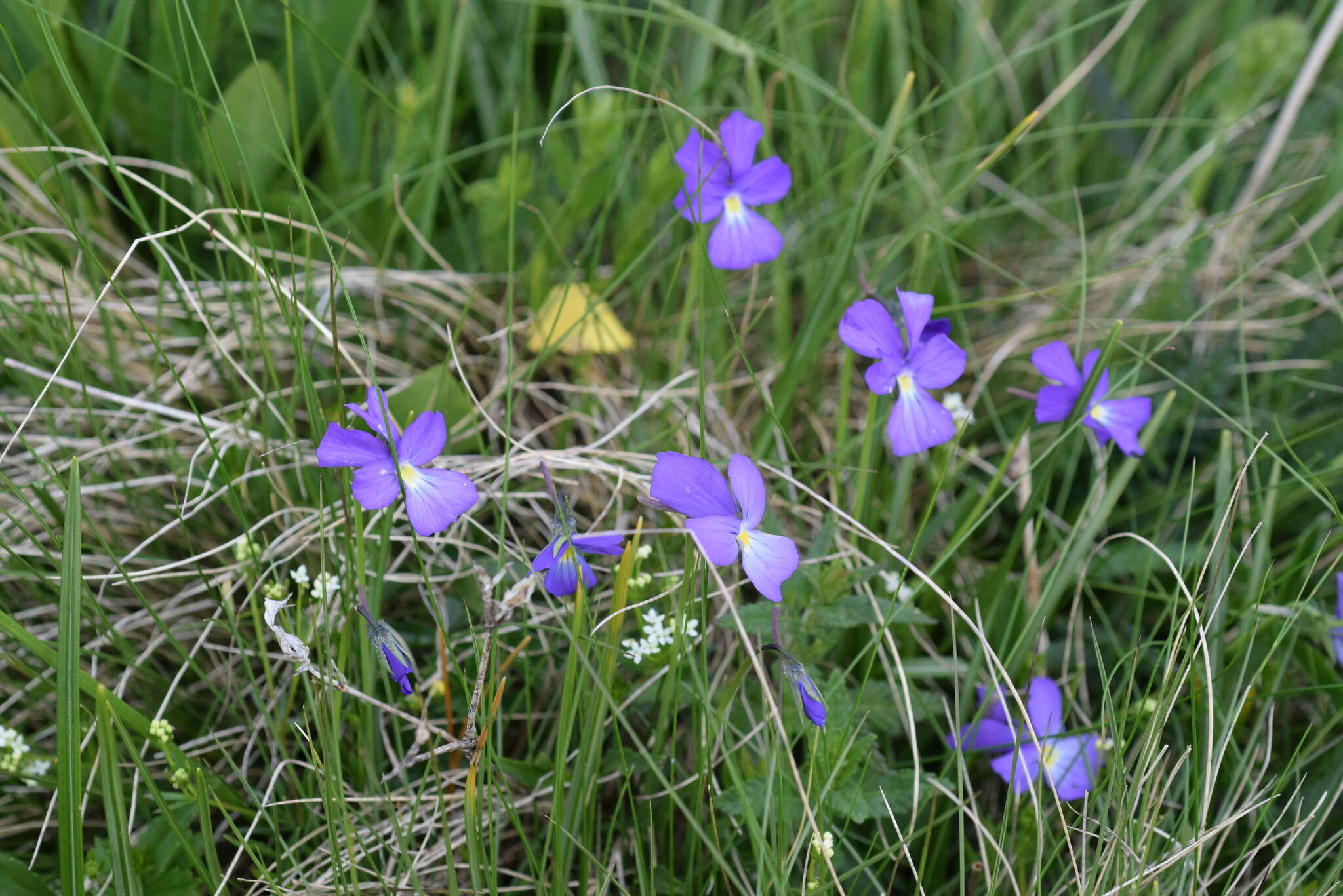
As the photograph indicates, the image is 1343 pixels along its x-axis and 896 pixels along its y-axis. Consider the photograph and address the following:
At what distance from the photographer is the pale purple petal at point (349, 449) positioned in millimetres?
1207

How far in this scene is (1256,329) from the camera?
2262 millimetres

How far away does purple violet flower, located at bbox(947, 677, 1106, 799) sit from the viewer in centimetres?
150

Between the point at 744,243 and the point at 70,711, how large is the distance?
3.60ft

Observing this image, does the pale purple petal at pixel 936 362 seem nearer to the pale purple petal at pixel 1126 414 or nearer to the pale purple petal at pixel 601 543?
the pale purple petal at pixel 1126 414

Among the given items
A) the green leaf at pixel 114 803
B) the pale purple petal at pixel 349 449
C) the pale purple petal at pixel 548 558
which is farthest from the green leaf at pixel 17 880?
the pale purple petal at pixel 548 558

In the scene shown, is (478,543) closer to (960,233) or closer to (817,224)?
(817,224)

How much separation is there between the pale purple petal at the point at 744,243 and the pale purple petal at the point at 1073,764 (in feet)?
2.78

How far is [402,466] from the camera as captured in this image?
1306 millimetres

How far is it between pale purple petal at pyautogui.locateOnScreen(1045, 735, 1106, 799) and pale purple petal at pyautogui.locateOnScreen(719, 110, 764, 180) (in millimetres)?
1016

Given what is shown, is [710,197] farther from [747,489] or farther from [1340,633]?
[1340,633]

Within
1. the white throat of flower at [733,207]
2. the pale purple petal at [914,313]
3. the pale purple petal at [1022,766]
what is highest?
the white throat of flower at [733,207]

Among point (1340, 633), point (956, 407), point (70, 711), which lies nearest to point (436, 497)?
point (70, 711)

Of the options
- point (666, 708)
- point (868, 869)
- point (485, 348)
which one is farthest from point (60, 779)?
point (485, 348)

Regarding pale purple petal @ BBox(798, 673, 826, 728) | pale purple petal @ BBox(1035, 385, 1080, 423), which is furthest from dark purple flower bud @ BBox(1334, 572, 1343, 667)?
pale purple petal @ BBox(798, 673, 826, 728)
